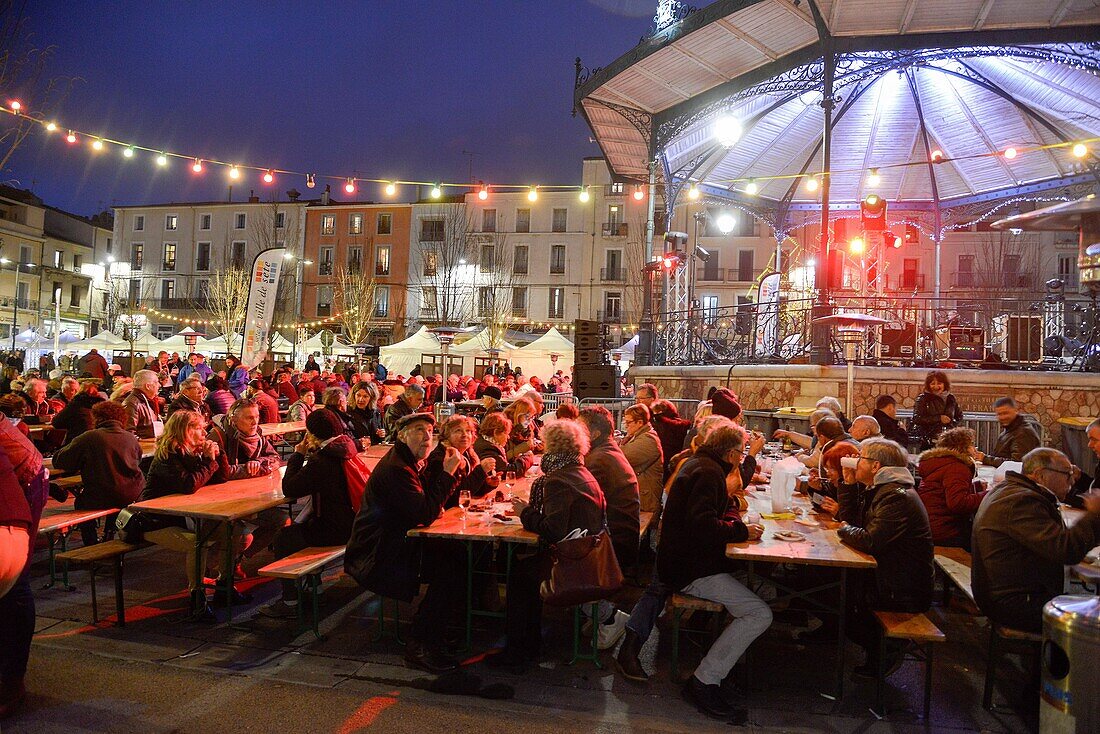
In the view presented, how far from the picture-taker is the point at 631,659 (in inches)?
169

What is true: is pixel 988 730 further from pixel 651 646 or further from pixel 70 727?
pixel 70 727

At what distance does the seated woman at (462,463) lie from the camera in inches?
187

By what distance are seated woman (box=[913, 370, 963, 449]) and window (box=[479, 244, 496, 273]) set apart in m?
34.4

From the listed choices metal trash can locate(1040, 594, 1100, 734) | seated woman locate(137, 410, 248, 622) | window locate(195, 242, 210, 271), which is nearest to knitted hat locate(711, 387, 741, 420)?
metal trash can locate(1040, 594, 1100, 734)

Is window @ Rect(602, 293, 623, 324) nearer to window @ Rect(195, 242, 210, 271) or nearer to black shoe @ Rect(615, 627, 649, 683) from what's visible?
window @ Rect(195, 242, 210, 271)

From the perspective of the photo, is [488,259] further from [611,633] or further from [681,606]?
[681,606]

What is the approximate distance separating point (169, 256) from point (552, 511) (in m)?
52.3

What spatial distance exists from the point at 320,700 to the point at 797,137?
1605 centimetres

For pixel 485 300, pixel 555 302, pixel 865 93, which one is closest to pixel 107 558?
pixel 865 93

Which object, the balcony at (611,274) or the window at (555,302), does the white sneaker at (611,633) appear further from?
the window at (555,302)

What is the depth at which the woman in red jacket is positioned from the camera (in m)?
5.04

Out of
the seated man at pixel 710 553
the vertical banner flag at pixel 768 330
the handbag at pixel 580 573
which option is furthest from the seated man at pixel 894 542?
the vertical banner flag at pixel 768 330

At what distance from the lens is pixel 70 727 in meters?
3.57

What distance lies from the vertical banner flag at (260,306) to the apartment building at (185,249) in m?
30.9
